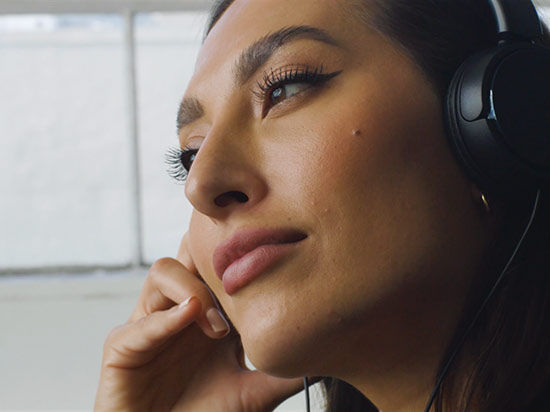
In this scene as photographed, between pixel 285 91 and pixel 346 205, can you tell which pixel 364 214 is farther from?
pixel 285 91

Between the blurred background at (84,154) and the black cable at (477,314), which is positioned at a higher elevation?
the blurred background at (84,154)

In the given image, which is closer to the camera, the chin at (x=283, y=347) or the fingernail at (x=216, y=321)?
the chin at (x=283, y=347)

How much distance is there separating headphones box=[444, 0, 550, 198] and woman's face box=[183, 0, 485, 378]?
A: 0.03 meters

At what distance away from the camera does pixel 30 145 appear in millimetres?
2326

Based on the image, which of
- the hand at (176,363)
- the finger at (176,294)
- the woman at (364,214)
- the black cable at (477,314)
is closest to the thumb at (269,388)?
the hand at (176,363)

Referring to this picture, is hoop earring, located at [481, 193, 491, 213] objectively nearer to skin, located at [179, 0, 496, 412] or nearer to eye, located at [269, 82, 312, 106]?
skin, located at [179, 0, 496, 412]

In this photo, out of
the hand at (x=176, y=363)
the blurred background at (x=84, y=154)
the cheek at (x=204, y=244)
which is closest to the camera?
the cheek at (x=204, y=244)

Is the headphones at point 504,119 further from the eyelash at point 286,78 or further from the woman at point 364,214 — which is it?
the eyelash at point 286,78

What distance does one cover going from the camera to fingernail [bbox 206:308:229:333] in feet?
3.12

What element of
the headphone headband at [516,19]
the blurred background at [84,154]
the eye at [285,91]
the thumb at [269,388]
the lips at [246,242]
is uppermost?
the blurred background at [84,154]

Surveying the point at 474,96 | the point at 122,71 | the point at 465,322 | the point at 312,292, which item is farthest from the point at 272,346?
the point at 122,71

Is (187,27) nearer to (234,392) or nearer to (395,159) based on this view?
(234,392)

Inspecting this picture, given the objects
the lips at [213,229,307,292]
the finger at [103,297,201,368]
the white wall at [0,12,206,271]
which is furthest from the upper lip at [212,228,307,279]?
the white wall at [0,12,206,271]

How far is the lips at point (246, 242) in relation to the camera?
65 centimetres
